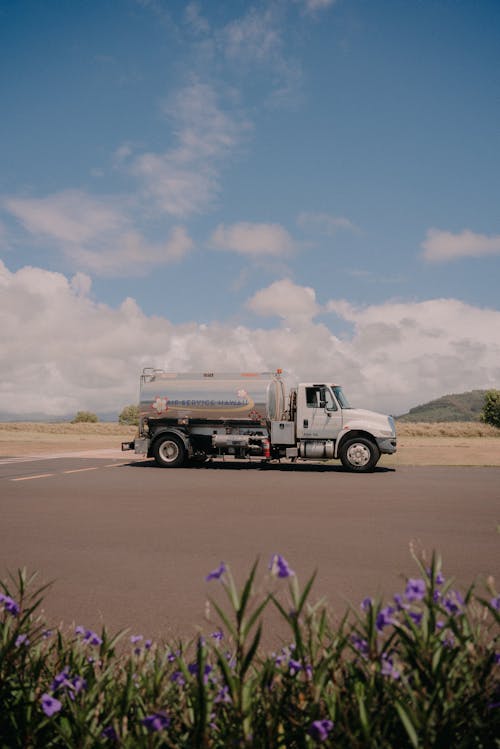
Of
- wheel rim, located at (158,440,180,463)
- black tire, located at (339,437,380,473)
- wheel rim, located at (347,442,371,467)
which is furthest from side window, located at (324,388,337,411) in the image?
wheel rim, located at (158,440,180,463)

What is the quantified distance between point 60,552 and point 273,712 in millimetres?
5040

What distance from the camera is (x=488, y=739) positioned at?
1854 millimetres

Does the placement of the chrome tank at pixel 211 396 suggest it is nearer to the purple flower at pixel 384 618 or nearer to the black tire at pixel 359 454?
the black tire at pixel 359 454

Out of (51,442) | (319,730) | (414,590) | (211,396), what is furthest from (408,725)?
(51,442)

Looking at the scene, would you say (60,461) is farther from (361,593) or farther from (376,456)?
(361,593)

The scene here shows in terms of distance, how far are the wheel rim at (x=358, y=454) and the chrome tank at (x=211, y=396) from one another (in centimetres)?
302

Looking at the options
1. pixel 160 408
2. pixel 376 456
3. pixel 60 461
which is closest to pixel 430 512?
pixel 376 456

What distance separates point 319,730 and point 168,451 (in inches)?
674

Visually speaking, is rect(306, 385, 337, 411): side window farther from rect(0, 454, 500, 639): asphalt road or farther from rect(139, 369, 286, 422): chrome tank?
rect(0, 454, 500, 639): asphalt road

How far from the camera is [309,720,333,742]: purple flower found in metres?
1.75

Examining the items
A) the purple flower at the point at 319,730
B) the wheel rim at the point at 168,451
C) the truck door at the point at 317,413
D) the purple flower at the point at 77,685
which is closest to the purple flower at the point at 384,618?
the purple flower at the point at 319,730

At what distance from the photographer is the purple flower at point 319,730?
5.74ft

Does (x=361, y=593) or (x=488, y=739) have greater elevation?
(x=488, y=739)

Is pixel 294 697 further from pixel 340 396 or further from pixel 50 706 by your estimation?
pixel 340 396
